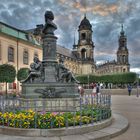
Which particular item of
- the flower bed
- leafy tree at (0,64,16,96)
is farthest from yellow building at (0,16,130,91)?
the flower bed

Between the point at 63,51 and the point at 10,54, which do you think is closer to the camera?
the point at 10,54

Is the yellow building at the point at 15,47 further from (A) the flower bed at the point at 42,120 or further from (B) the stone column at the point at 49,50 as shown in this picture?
(A) the flower bed at the point at 42,120

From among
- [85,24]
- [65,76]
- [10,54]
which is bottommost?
[65,76]

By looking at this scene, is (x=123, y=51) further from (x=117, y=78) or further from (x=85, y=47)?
(x=117, y=78)

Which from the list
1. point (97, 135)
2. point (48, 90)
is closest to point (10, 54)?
point (48, 90)

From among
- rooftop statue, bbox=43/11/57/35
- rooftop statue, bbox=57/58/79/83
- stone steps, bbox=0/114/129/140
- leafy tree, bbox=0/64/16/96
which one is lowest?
stone steps, bbox=0/114/129/140

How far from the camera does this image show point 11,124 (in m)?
8.62

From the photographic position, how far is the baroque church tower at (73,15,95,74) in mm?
106125

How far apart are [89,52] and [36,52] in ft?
180

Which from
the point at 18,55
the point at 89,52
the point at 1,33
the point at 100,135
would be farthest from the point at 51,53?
the point at 89,52

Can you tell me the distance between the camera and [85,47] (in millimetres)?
107500

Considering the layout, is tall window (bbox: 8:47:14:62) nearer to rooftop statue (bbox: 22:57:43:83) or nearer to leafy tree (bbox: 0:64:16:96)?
leafy tree (bbox: 0:64:16:96)

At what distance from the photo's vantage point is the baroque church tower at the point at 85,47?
106125 mm

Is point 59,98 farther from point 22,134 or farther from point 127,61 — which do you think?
point 127,61
